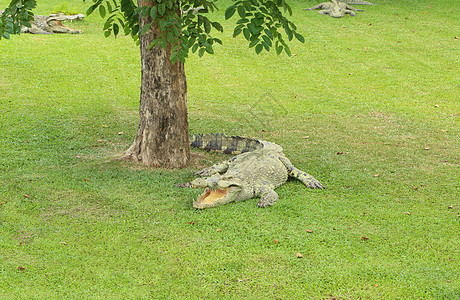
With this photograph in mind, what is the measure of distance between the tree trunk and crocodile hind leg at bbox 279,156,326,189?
1.67 meters

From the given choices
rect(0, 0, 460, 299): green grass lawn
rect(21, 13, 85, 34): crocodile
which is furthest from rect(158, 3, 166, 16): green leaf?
rect(21, 13, 85, 34): crocodile

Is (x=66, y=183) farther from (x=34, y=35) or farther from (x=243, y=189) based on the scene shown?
(x=34, y=35)

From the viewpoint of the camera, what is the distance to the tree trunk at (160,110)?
7230 millimetres

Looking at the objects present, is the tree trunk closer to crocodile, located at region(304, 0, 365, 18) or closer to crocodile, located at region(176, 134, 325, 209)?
crocodile, located at region(176, 134, 325, 209)

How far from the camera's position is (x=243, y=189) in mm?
6566

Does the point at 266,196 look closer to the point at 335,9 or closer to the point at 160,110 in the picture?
the point at 160,110

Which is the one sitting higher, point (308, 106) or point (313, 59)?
point (313, 59)

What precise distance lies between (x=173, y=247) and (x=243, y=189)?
164 cm

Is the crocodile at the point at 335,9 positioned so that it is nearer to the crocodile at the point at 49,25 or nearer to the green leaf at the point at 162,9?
the crocodile at the point at 49,25

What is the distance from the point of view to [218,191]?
21.2 feet

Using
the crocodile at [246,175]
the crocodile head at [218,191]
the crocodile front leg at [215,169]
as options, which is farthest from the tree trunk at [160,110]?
the crocodile head at [218,191]

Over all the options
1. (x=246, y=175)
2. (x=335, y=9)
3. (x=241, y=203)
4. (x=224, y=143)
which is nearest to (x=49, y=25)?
(x=224, y=143)

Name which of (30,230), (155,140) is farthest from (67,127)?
(30,230)

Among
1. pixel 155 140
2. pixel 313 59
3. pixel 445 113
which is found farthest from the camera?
pixel 313 59
